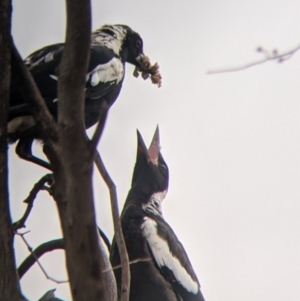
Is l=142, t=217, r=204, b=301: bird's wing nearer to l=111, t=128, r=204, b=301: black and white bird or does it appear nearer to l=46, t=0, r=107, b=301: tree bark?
l=111, t=128, r=204, b=301: black and white bird

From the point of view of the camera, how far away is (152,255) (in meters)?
4.04

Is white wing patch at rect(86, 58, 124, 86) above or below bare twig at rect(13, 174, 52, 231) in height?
above

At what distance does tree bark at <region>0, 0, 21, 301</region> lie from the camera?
175cm

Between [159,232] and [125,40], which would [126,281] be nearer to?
[159,232]

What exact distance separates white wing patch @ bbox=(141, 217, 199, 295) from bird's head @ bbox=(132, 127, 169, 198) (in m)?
0.45

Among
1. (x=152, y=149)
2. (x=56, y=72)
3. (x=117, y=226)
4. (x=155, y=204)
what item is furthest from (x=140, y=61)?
(x=117, y=226)

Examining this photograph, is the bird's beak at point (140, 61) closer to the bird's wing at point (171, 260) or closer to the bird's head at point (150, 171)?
the bird's head at point (150, 171)

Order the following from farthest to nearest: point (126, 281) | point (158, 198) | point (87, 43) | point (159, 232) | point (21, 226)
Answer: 1. point (158, 198)
2. point (159, 232)
3. point (21, 226)
4. point (126, 281)
5. point (87, 43)

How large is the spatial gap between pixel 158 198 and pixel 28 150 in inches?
51.5

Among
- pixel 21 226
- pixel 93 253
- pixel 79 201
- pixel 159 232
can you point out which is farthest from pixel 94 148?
pixel 159 232

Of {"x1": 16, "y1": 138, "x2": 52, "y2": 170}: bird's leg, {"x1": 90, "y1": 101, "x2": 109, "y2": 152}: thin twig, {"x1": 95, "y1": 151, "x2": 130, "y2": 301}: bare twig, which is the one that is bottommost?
{"x1": 95, "y1": 151, "x2": 130, "y2": 301}: bare twig

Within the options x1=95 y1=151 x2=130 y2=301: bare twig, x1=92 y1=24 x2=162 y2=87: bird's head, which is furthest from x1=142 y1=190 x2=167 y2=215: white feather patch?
x1=95 y1=151 x2=130 y2=301: bare twig

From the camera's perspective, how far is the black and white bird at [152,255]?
3963 millimetres

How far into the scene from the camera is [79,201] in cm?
162
